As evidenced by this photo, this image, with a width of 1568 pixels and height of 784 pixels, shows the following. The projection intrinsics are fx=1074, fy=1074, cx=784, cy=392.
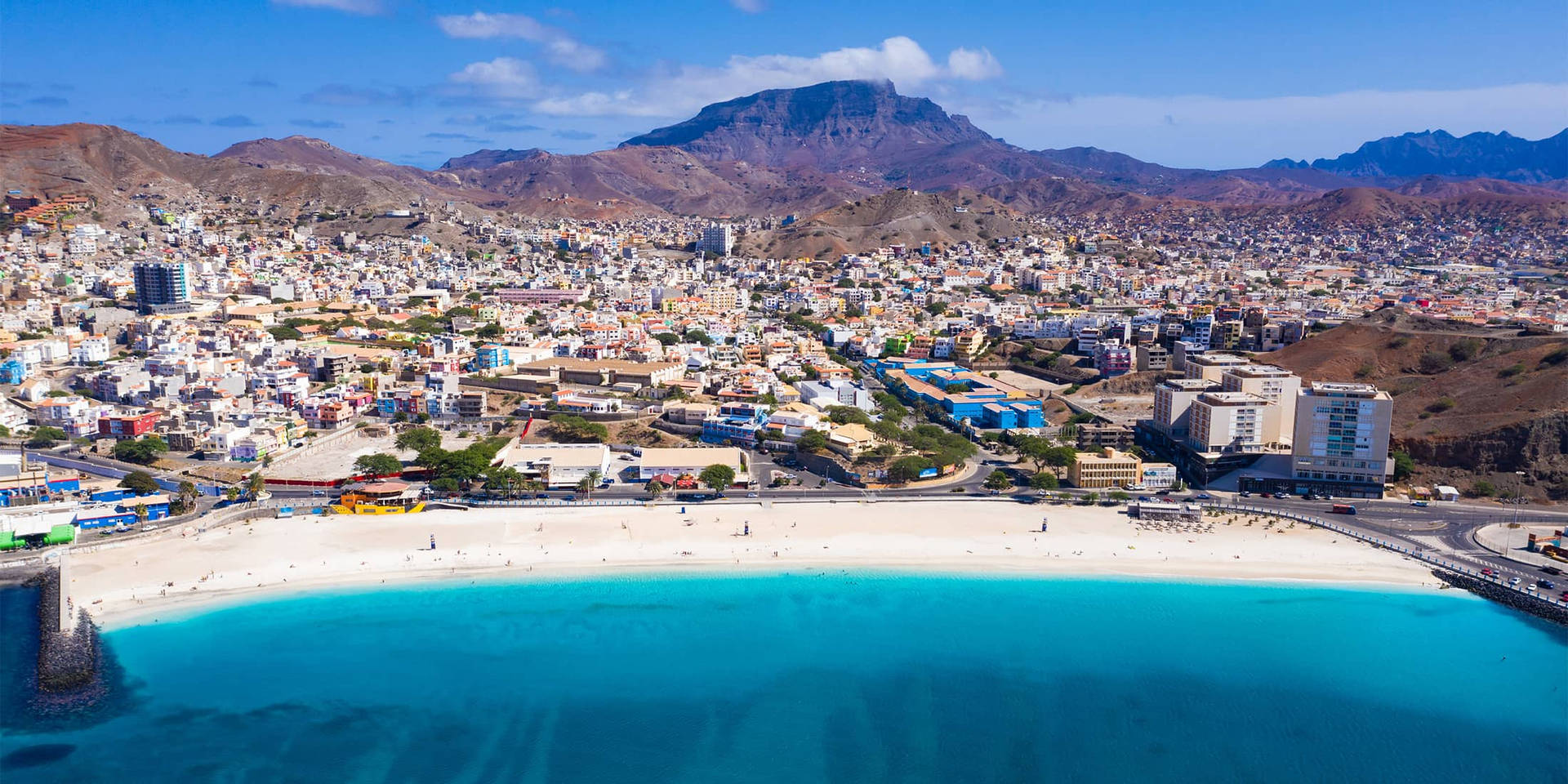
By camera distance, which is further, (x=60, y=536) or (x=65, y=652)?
(x=60, y=536)

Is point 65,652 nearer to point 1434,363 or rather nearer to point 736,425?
point 736,425

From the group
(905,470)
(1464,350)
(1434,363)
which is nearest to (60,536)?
(905,470)

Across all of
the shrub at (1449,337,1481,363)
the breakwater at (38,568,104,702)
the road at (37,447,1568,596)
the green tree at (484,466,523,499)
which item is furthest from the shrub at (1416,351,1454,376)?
the breakwater at (38,568,104,702)

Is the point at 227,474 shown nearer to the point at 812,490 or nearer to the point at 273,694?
the point at 273,694

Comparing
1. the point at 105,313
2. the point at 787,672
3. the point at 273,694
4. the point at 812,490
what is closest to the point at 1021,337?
the point at 812,490

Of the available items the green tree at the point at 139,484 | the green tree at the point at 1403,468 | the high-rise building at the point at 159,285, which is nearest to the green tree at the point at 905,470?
the green tree at the point at 1403,468
